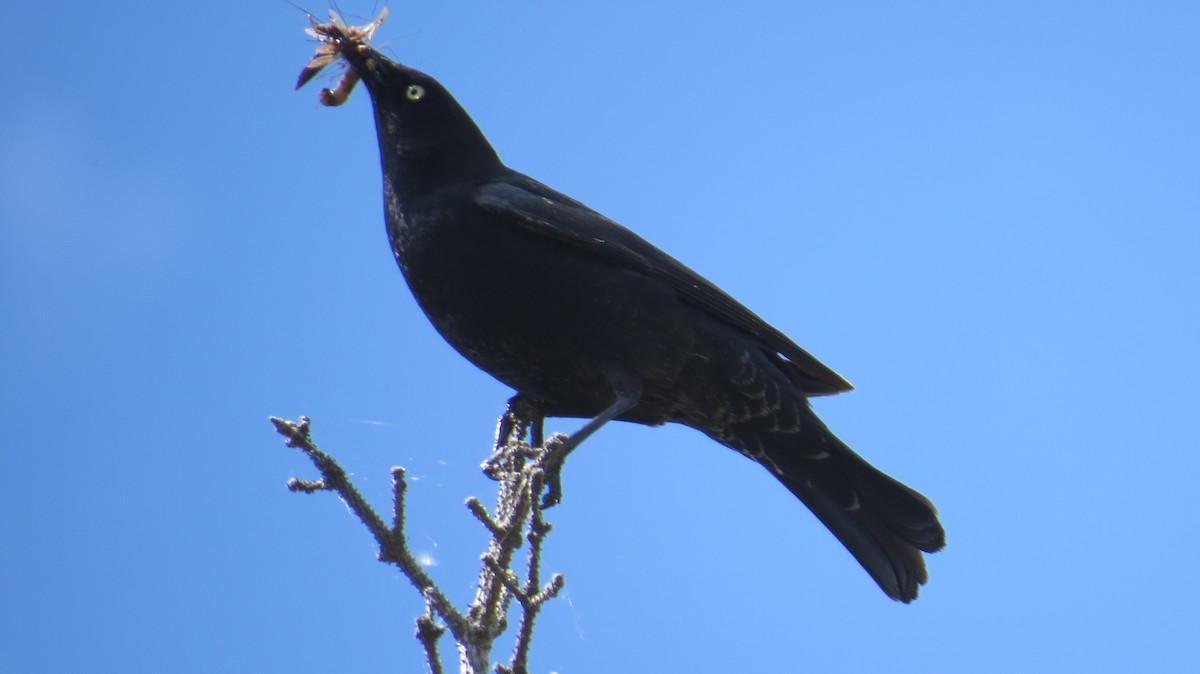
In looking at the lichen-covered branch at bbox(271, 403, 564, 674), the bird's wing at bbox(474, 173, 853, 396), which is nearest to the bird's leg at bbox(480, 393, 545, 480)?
the bird's wing at bbox(474, 173, 853, 396)

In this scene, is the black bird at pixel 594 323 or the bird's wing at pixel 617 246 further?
the bird's wing at pixel 617 246

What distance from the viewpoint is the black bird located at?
442 centimetres

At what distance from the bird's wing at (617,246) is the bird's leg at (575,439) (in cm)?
50

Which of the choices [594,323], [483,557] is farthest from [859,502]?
[483,557]

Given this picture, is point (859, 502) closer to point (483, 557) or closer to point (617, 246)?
point (617, 246)

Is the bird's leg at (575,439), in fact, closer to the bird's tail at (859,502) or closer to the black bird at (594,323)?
the black bird at (594,323)

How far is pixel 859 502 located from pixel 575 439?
1312mm

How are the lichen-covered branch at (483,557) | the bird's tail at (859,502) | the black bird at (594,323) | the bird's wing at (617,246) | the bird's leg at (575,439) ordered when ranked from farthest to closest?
1. the bird's tail at (859,502)
2. the bird's wing at (617,246)
3. the black bird at (594,323)
4. the bird's leg at (575,439)
5. the lichen-covered branch at (483,557)

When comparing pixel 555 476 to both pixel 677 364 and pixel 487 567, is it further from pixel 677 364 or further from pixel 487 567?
pixel 487 567

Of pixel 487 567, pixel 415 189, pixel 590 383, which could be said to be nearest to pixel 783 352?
pixel 590 383

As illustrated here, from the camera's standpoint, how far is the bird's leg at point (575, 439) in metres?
3.93

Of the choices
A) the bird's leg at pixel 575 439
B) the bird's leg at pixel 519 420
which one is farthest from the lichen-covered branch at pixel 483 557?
the bird's leg at pixel 519 420

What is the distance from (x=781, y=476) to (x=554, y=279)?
48.1 inches

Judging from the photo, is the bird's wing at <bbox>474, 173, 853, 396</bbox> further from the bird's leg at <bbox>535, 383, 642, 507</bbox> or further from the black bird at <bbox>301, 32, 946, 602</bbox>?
the bird's leg at <bbox>535, 383, 642, 507</bbox>
